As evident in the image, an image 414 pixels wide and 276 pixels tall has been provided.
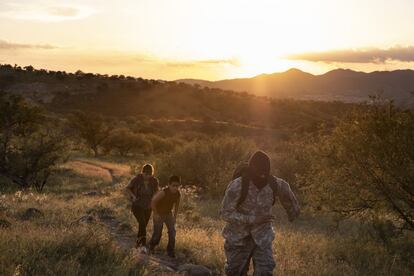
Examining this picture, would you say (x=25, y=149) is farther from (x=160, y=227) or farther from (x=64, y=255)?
(x=64, y=255)

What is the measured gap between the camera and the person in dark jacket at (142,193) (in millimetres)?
10852

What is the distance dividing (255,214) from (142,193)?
185 inches

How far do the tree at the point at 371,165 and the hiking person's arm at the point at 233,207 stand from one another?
643cm

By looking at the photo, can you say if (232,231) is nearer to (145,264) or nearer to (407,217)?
(145,264)

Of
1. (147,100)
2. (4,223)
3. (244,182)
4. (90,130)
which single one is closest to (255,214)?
(244,182)

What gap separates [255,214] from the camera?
258 inches

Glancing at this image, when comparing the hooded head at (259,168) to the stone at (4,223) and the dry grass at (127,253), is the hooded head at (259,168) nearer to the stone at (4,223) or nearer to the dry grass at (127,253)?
the dry grass at (127,253)

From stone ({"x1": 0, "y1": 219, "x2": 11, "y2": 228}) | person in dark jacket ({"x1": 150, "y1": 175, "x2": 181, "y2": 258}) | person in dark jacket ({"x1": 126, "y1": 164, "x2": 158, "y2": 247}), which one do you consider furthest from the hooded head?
stone ({"x1": 0, "y1": 219, "x2": 11, "y2": 228})

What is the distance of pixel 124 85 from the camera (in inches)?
4028

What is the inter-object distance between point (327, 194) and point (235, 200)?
7116mm

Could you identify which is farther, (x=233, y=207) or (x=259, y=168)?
(x=233, y=207)

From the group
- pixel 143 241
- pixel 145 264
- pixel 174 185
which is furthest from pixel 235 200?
pixel 143 241

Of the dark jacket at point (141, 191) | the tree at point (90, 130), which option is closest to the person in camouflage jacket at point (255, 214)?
the dark jacket at point (141, 191)

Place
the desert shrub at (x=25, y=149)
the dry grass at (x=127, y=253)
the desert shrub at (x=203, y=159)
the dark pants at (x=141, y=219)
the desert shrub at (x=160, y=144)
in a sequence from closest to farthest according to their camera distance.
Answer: the dry grass at (x=127, y=253), the dark pants at (x=141, y=219), the desert shrub at (x=25, y=149), the desert shrub at (x=203, y=159), the desert shrub at (x=160, y=144)
